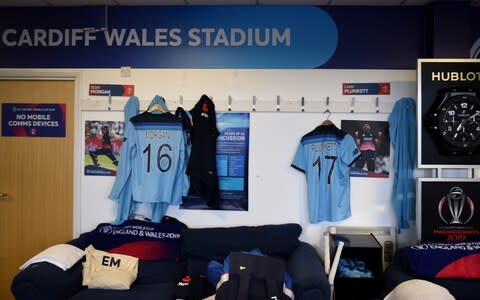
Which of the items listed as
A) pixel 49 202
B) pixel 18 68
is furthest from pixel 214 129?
pixel 18 68

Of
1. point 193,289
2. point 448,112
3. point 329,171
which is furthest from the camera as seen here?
point 329,171

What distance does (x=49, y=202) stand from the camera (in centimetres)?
320

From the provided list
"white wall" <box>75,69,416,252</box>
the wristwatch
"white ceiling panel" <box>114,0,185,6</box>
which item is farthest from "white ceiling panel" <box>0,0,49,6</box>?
the wristwatch

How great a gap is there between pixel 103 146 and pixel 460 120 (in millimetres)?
2896

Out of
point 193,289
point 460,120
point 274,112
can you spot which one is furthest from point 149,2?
point 460,120

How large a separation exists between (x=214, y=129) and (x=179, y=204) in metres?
0.72

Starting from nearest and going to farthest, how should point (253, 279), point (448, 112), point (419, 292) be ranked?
point (419, 292) → point (253, 279) → point (448, 112)

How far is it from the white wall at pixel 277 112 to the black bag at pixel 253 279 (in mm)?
667

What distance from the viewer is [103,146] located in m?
3.12

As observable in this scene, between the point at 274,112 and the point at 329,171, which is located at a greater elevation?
the point at 274,112

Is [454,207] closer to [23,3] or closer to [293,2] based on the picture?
[293,2]

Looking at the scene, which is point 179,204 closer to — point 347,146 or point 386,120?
point 347,146

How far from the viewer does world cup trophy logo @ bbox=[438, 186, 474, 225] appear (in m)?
2.74

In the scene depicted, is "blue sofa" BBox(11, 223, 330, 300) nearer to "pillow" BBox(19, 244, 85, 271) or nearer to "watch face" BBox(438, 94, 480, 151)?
"pillow" BBox(19, 244, 85, 271)
